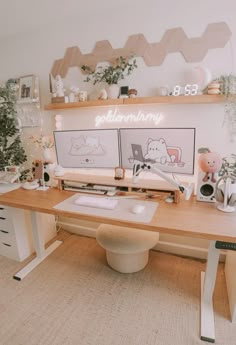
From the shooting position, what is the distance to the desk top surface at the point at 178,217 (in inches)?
43.0

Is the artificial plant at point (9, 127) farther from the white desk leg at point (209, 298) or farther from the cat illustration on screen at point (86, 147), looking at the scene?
the white desk leg at point (209, 298)

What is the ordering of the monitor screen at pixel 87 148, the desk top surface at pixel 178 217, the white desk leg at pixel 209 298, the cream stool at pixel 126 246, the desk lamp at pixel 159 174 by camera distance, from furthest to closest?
the monitor screen at pixel 87 148
the cream stool at pixel 126 246
the desk lamp at pixel 159 174
the white desk leg at pixel 209 298
the desk top surface at pixel 178 217

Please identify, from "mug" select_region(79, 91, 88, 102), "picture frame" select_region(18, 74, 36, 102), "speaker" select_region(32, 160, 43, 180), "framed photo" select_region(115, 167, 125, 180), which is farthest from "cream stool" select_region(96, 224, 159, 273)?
"picture frame" select_region(18, 74, 36, 102)

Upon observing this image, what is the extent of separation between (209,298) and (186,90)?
61.6 inches

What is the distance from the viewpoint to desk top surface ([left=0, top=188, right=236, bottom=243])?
1.09 meters

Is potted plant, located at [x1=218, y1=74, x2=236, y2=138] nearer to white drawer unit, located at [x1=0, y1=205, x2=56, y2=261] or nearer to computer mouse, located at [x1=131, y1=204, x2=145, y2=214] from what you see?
computer mouse, located at [x1=131, y1=204, x2=145, y2=214]

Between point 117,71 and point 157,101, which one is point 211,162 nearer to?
point 157,101

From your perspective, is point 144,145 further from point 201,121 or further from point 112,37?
point 112,37

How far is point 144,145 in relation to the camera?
1.74 meters

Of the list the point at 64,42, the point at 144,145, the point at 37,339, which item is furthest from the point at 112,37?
the point at 37,339

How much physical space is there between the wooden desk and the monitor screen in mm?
394

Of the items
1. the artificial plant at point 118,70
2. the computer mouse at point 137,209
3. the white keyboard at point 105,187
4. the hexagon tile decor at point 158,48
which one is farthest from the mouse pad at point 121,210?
the hexagon tile decor at point 158,48

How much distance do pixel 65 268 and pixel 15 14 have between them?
2.36 meters

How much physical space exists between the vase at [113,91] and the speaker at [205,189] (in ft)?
3.18
